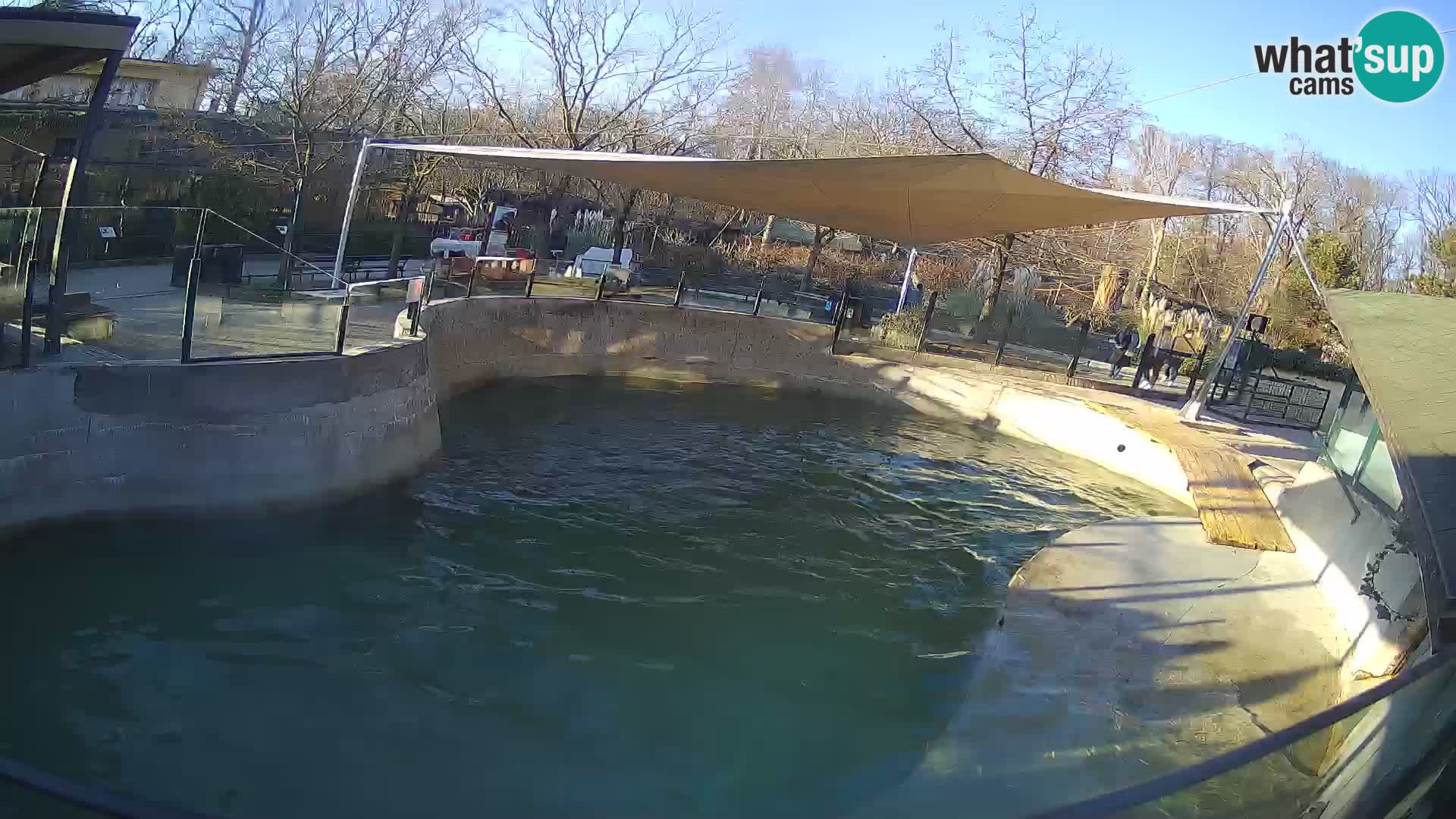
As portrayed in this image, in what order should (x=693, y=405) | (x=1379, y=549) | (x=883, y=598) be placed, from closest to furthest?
(x=1379, y=549) → (x=883, y=598) → (x=693, y=405)

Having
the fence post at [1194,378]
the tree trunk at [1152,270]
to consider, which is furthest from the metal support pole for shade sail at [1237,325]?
the tree trunk at [1152,270]

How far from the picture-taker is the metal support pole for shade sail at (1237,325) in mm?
12227

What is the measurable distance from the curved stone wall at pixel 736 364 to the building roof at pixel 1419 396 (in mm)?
5777

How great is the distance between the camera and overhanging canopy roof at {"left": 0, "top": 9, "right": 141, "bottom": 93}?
6.43m

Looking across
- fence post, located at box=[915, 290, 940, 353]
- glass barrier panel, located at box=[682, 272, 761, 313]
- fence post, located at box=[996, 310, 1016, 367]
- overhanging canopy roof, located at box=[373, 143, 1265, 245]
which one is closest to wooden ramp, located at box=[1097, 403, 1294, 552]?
fence post, located at box=[996, 310, 1016, 367]

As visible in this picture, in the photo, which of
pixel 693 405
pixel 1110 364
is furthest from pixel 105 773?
pixel 1110 364

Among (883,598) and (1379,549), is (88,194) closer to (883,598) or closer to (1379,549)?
(883,598)

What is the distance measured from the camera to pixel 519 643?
679 cm

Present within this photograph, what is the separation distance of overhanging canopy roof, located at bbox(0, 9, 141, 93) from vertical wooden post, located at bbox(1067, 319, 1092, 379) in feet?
45.7

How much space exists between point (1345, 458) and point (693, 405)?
29.3 ft

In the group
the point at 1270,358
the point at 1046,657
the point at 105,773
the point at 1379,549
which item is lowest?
the point at 105,773

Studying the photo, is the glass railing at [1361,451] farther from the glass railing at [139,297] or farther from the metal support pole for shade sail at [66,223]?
the metal support pole for shade sail at [66,223]

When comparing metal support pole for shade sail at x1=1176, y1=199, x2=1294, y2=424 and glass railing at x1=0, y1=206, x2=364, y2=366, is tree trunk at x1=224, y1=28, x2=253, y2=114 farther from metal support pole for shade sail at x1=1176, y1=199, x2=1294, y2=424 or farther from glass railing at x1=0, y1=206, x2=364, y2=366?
metal support pole for shade sail at x1=1176, y1=199, x2=1294, y2=424

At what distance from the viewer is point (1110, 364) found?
17.0m
